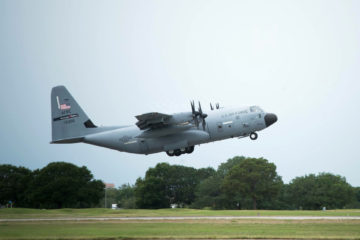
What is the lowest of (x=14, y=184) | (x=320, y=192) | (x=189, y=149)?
(x=320, y=192)

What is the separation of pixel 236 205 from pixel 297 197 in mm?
17851

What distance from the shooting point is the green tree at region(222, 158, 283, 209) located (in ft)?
322

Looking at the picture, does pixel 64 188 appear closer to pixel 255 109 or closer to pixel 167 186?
pixel 167 186

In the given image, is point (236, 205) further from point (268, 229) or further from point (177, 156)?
point (268, 229)

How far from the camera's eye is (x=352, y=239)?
27234 millimetres

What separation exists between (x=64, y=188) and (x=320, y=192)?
59048 millimetres

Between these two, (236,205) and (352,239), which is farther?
(236,205)

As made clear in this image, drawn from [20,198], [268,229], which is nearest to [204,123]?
[268,229]

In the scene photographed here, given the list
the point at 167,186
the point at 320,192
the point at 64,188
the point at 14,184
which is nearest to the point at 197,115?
the point at 64,188

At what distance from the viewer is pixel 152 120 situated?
43.2 metres

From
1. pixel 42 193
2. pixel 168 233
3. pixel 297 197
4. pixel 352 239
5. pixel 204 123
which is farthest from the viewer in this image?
pixel 297 197

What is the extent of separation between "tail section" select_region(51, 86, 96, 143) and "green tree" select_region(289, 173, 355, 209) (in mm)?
71838

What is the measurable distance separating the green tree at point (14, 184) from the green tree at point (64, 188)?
573 cm

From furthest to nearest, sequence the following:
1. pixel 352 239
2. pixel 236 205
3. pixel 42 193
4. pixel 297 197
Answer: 1. pixel 297 197
2. pixel 236 205
3. pixel 42 193
4. pixel 352 239
